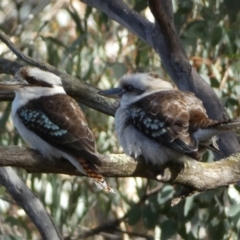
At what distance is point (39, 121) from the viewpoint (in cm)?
328

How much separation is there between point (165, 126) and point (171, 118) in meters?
0.04

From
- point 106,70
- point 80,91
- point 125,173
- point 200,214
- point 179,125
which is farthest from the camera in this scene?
point 106,70

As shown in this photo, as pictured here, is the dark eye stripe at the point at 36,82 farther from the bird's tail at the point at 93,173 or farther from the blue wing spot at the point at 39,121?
the bird's tail at the point at 93,173

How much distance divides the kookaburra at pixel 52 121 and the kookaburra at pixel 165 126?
0.16 meters

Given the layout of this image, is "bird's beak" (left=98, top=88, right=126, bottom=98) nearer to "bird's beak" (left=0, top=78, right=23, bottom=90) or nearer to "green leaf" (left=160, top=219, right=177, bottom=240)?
"bird's beak" (left=0, top=78, right=23, bottom=90)

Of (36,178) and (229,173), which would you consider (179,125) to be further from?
(36,178)

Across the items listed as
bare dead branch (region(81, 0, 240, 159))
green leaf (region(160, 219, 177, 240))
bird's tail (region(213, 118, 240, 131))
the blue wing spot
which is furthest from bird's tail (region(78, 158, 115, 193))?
green leaf (region(160, 219, 177, 240))

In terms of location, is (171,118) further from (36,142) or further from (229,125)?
(36,142)

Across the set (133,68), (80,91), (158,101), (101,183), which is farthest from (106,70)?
(101,183)

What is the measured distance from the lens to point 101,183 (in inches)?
116

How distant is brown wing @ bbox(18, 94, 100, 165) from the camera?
3.08 meters

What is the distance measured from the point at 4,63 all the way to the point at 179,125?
1202mm

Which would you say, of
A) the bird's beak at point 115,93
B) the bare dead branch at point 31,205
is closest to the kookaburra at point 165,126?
the bird's beak at point 115,93

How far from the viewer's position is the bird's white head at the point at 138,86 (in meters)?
3.52
